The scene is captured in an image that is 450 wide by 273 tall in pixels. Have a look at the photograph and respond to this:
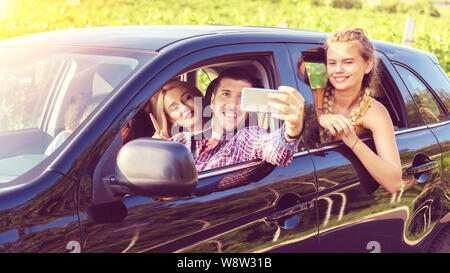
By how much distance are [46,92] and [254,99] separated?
4.17 ft

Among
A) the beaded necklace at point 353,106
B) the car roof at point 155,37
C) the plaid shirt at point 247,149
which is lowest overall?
the plaid shirt at point 247,149

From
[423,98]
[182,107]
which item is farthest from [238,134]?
[423,98]

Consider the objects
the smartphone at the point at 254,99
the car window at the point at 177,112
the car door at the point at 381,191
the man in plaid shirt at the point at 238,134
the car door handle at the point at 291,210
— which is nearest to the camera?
the smartphone at the point at 254,99

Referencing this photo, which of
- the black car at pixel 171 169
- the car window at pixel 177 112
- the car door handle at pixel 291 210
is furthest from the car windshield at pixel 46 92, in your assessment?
the car door handle at pixel 291 210

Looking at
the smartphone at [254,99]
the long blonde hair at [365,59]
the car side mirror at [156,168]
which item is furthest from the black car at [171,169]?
the smartphone at [254,99]

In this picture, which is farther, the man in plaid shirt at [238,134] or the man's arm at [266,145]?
the man's arm at [266,145]

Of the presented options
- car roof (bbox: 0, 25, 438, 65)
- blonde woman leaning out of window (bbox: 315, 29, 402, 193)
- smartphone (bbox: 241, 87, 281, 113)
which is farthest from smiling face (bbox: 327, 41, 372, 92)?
smartphone (bbox: 241, 87, 281, 113)

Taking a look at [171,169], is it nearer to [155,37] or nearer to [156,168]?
[156,168]

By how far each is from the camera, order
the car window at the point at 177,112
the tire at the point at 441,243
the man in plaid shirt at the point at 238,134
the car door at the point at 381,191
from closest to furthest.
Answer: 1. the man in plaid shirt at the point at 238,134
2. the car door at the point at 381,191
3. the car window at the point at 177,112
4. the tire at the point at 441,243

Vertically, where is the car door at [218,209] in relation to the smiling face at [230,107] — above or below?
below

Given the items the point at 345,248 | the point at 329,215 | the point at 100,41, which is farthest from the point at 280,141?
the point at 100,41

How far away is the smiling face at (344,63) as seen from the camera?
2828mm

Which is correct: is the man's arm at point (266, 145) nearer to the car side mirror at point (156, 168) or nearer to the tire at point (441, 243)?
the car side mirror at point (156, 168)

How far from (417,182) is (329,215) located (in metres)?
0.77
